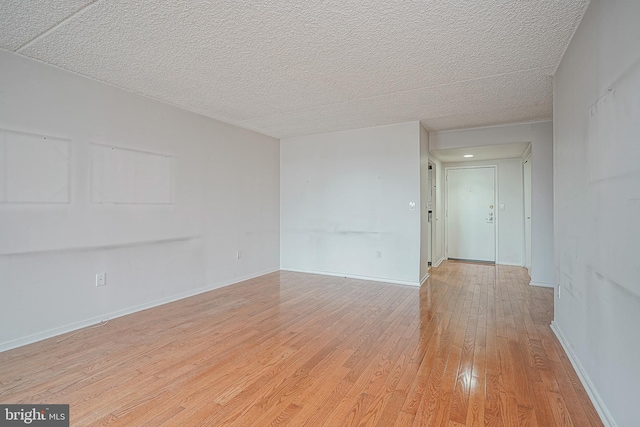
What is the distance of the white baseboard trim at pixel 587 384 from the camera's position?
1.60 m

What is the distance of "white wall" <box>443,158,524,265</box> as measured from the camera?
609cm

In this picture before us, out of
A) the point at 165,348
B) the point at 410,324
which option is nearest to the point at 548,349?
the point at 410,324

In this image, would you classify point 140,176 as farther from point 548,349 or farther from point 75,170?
point 548,349

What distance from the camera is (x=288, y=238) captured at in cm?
565

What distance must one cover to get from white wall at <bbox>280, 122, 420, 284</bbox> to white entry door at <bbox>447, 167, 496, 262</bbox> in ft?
9.22

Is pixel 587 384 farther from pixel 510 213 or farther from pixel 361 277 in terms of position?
pixel 510 213

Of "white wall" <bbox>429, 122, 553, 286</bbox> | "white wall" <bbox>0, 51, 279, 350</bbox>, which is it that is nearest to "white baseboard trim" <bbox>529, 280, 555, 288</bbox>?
"white wall" <bbox>429, 122, 553, 286</bbox>

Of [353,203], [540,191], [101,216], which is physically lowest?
[101,216]

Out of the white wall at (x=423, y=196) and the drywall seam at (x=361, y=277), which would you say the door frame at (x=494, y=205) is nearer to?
the white wall at (x=423, y=196)

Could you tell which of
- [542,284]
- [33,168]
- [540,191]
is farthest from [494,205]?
[33,168]

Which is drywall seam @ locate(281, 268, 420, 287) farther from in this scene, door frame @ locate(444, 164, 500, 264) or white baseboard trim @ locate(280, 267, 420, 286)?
door frame @ locate(444, 164, 500, 264)

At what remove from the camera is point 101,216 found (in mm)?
3072

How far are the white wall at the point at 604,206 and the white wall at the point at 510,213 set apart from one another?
4041 millimetres

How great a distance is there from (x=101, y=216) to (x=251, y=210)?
Answer: 7.33 feet
